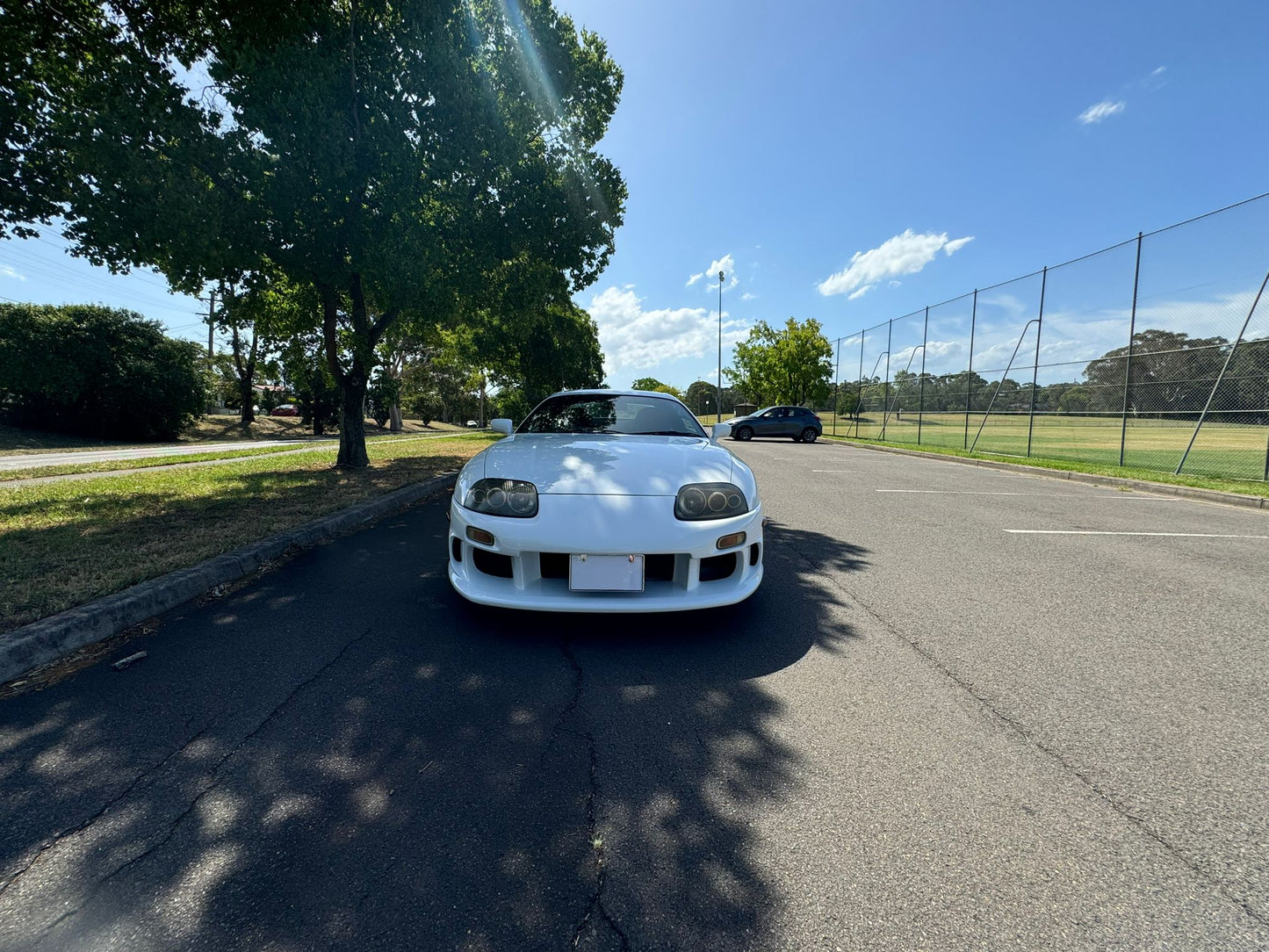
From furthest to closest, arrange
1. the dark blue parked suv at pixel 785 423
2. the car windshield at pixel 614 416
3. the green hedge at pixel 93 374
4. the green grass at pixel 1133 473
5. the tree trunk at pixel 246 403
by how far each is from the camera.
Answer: the tree trunk at pixel 246 403
the dark blue parked suv at pixel 785 423
the green hedge at pixel 93 374
the green grass at pixel 1133 473
the car windshield at pixel 614 416

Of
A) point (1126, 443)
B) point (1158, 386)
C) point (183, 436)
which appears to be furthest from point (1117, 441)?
point (183, 436)

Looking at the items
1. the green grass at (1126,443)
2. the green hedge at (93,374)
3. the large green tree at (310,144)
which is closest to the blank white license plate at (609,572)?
the large green tree at (310,144)

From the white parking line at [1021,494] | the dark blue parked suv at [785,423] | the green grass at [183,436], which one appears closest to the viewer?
the white parking line at [1021,494]

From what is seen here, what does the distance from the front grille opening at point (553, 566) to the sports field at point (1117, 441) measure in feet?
37.8

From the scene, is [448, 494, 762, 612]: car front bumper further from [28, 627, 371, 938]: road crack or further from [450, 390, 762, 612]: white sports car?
[28, 627, 371, 938]: road crack

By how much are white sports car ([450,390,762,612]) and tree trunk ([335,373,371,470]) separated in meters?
7.07

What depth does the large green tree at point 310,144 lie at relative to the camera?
5.62 metres

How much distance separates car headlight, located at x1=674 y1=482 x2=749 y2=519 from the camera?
2.73 meters

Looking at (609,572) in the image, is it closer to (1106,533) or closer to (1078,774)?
(1078,774)

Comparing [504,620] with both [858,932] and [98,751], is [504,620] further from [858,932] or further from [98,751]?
[858,932]

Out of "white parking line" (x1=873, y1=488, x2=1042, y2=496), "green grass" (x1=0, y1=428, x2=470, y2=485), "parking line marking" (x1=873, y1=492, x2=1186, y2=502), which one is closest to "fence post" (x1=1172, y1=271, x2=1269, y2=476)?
"parking line marking" (x1=873, y1=492, x2=1186, y2=502)

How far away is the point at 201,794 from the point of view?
64.7 inches

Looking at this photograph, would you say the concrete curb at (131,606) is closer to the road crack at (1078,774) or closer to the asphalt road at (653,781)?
the asphalt road at (653,781)

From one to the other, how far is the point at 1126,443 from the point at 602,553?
1289 cm
